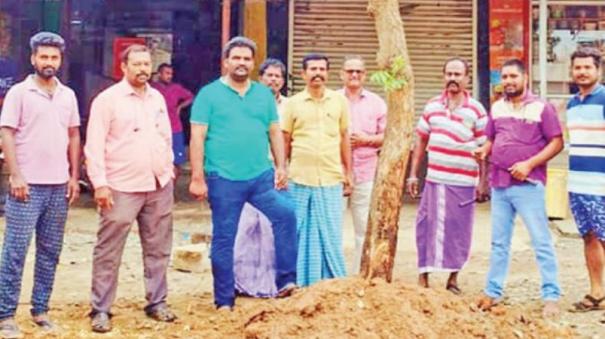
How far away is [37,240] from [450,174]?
2836 millimetres

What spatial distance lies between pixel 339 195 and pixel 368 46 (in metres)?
5.41

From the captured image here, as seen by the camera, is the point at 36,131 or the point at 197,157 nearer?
the point at 36,131

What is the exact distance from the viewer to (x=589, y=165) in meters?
6.38

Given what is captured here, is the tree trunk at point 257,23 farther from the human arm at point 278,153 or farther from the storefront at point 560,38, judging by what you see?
the human arm at point 278,153

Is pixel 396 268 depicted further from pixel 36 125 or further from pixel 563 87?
pixel 563 87

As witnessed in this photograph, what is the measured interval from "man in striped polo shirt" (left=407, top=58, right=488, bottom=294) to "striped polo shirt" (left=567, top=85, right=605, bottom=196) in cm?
64

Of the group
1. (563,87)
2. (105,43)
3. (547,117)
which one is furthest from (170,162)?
(105,43)

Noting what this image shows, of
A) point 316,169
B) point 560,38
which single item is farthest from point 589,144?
point 560,38

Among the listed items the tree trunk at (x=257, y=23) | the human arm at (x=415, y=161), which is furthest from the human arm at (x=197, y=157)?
the tree trunk at (x=257, y=23)

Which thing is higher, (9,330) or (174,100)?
(174,100)

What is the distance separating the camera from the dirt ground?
5.18 meters

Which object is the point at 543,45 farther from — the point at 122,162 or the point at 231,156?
the point at 122,162

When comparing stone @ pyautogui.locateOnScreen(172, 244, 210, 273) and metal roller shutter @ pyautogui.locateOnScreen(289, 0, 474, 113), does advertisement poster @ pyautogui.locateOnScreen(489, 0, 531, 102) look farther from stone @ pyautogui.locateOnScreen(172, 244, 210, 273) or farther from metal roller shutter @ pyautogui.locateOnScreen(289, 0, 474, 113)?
stone @ pyautogui.locateOnScreen(172, 244, 210, 273)

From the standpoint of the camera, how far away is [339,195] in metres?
6.68
